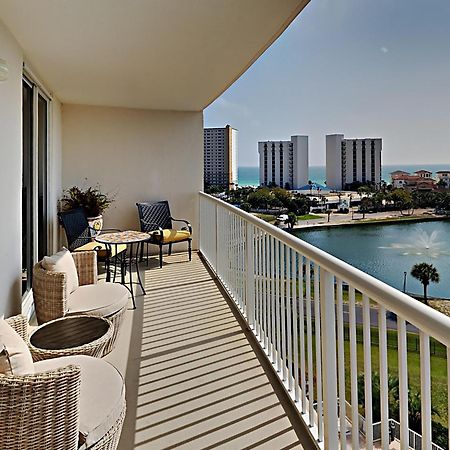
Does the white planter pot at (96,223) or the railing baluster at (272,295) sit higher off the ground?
the white planter pot at (96,223)

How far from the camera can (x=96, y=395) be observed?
5.79ft

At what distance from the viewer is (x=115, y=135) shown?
664 cm

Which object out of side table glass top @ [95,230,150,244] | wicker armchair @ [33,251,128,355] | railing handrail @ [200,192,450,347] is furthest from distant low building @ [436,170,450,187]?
side table glass top @ [95,230,150,244]

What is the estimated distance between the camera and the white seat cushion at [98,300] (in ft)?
9.77

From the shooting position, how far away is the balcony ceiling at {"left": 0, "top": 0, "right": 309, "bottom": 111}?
2754 millimetres

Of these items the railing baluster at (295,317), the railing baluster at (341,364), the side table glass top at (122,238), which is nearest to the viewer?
the railing baluster at (341,364)

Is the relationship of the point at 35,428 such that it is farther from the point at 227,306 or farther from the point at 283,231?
the point at 227,306

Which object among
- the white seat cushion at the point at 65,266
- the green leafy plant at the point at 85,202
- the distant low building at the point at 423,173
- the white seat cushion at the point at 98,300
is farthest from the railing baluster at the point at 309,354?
the green leafy plant at the point at 85,202

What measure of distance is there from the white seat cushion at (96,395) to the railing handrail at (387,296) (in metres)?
1.12

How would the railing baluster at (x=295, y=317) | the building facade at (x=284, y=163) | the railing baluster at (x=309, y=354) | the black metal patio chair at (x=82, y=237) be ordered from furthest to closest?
the black metal patio chair at (x=82, y=237) → the building facade at (x=284, y=163) → the railing baluster at (x=295, y=317) → the railing baluster at (x=309, y=354)

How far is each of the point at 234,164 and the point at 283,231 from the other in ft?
12.5

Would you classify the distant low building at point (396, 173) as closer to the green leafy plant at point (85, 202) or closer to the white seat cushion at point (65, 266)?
the white seat cushion at point (65, 266)

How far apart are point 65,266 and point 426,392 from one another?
2.74m

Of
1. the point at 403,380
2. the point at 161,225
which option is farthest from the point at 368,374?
the point at 161,225
